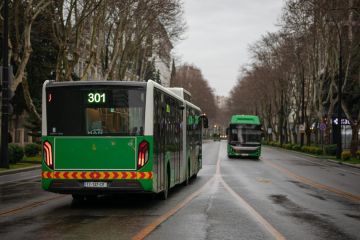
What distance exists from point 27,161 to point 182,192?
63.0 feet

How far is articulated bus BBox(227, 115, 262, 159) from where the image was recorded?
46188 mm

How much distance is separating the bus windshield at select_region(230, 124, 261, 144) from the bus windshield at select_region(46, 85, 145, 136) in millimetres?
32974

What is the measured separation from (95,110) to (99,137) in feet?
1.90

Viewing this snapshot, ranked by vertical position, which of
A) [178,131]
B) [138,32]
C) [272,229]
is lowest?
[272,229]

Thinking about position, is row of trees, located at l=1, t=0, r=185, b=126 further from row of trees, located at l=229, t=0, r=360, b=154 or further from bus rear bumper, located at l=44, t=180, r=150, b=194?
bus rear bumper, located at l=44, t=180, r=150, b=194

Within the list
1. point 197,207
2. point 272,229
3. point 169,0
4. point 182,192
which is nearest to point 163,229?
point 272,229

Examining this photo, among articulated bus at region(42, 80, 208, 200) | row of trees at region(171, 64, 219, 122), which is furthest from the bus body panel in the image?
row of trees at region(171, 64, 219, 122)

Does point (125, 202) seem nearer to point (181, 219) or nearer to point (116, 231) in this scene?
point (181, 219)

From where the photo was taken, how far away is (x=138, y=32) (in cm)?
5031

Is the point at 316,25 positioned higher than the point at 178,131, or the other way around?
the point at 316,25

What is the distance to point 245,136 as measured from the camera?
152 feet

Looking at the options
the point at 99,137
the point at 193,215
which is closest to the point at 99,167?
the point at 99,137

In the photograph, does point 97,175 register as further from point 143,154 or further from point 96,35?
point 96,35

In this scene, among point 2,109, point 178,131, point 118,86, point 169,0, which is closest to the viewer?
point 118,86
